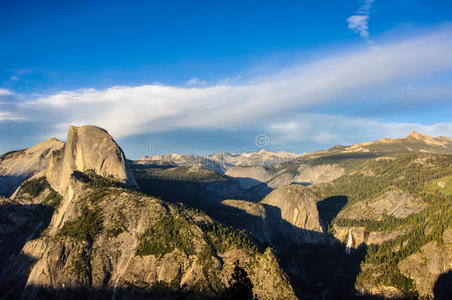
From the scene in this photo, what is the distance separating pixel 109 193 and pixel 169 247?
43126mm

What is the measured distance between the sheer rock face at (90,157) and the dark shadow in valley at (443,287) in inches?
5889

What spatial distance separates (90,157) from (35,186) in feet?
133

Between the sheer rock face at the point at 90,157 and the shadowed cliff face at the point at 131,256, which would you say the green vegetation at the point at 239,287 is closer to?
the shadowed cliff face at the point at 131,256

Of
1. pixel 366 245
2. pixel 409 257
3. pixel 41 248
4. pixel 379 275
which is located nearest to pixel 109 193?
pixel 41 248

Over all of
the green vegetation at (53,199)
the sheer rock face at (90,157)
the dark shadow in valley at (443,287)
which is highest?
the sheer rock face at (90,157)

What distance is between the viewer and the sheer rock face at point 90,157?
16775 centimetres

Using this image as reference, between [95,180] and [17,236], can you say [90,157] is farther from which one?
[17,236]

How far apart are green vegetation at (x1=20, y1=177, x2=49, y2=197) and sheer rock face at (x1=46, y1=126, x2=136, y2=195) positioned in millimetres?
5231

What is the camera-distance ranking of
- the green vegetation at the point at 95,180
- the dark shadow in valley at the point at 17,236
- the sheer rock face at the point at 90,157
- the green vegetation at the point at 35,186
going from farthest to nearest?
the green vegetation at the point at 35,186
the sheer rock face at the point at 90,157
the green vegetation at the point at 95,180
the dark shadow in valley at the point at 17,236

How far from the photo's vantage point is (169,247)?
11469cm

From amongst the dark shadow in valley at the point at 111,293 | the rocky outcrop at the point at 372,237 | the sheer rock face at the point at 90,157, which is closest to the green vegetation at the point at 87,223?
the dark shadow in valley at the point at 111,293

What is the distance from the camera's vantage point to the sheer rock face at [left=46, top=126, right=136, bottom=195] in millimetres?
167750

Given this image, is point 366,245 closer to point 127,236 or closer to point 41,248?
point 127,236

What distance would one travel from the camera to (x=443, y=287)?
4754 inches
